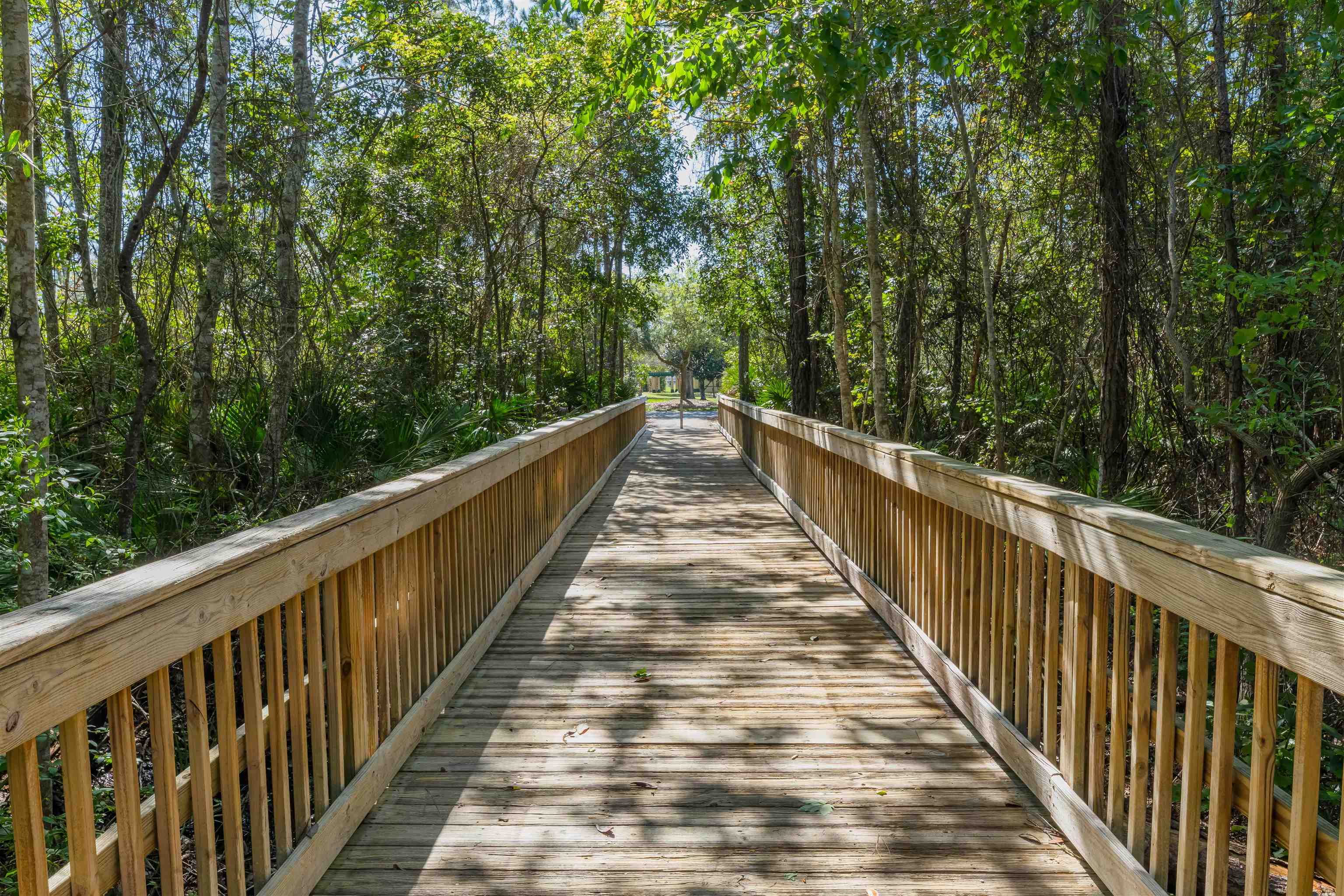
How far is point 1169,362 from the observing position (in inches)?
261

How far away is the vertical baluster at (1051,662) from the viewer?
2664 millimetres

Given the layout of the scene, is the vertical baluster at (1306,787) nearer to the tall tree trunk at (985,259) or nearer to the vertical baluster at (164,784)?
the vertical baluster at (164,784)

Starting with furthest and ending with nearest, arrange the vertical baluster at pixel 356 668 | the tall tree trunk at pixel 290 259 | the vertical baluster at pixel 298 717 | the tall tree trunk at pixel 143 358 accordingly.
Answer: the tall tree trunk at pixel 290 259 < the tall tree trunk at pixel 143 358 < the vertical baluster at pixel 356 668 < the vertical baluster at pixel 298 717

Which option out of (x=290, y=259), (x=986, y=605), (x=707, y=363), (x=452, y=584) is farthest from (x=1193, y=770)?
(x=707, y=363)

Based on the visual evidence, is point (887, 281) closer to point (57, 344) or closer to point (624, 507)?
point (624, 507)

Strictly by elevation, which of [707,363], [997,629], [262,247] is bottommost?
[997,629]

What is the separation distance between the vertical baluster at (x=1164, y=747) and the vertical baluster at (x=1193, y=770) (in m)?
0.07

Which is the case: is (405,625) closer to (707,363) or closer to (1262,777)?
(1262,777)

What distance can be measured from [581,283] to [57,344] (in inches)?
443

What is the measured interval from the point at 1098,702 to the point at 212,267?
638cm

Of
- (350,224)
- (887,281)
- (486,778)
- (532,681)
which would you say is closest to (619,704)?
(532,681)

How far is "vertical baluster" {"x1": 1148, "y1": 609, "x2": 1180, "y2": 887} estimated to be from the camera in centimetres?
204

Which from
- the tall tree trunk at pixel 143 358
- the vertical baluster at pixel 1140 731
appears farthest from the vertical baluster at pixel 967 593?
the tall tree trunk at pixel 143 358

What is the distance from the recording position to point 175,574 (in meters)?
1.74
